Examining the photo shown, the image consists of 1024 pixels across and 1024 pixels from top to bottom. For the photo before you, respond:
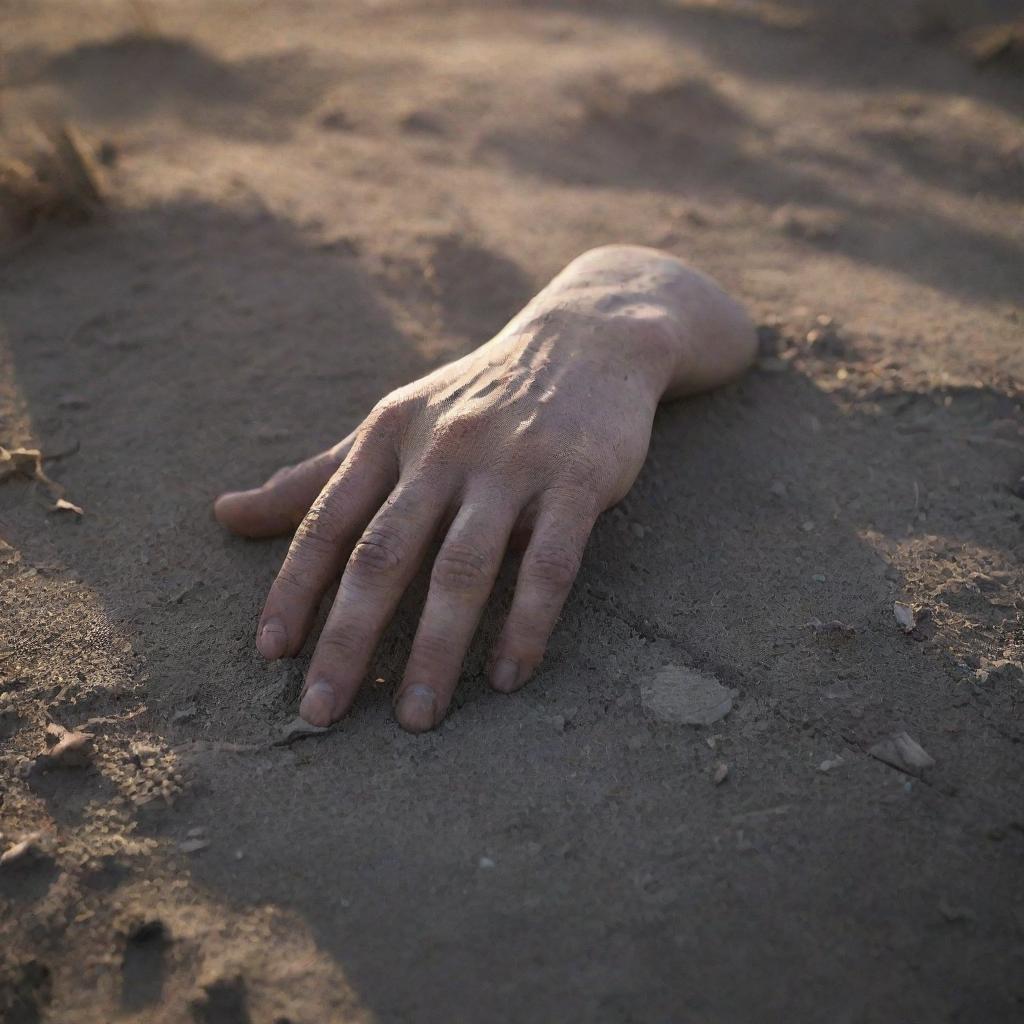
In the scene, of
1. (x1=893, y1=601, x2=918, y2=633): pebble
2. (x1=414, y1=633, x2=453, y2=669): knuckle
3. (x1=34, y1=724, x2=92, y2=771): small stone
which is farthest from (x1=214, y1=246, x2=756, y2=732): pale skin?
(x1=893, y1=601, x2=918, y2=633): pebble

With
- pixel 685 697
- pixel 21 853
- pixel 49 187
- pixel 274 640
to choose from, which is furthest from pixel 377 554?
pixel 49 187

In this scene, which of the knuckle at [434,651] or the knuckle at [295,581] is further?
the knuckle at [295,581]

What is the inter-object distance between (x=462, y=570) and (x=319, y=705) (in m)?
0.34

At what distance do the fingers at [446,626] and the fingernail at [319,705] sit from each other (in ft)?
0.38

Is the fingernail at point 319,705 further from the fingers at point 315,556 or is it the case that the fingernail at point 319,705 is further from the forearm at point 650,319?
the forearm at point 650,319

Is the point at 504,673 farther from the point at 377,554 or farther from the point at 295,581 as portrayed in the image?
the point at 295,581

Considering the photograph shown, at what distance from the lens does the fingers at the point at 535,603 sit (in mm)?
1635

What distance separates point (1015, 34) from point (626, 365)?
10.4 ft

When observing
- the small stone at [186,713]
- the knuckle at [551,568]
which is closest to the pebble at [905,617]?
the knuckle at [551,568]

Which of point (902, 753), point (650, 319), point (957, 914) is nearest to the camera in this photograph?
Result: point (957, 914)

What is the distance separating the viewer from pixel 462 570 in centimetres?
162

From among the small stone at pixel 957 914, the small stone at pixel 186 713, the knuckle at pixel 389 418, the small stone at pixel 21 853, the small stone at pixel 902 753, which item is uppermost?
the knuckle at pixel 389 418

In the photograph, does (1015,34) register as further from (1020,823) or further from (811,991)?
(811,991)

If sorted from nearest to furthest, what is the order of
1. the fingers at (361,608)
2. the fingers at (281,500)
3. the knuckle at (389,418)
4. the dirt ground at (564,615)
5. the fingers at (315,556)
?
the dirt ground at (564,615) < the fingers at (361,608) < the fingers at (315,556) < the knuckle at (389,418) < the fingers at (281,500)
